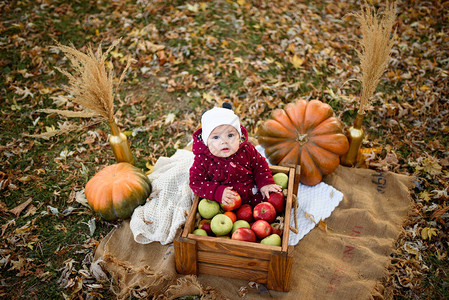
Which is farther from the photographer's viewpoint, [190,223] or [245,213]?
[245,213]

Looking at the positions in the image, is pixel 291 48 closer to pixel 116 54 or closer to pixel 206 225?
pixel 116 54

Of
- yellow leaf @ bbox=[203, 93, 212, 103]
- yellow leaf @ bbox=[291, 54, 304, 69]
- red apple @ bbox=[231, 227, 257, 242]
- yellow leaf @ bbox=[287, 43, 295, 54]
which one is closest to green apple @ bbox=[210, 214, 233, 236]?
red apple @ bbox=[231, 227, 257, 242]

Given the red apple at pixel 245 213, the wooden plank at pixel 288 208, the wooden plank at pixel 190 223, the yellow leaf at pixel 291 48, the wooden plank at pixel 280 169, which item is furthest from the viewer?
the yellow leaf at pixel 291 48

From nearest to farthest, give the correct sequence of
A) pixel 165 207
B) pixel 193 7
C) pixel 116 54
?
pixel 165 207 → pixel 116 54 → pixel 193 7

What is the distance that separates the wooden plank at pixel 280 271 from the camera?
3.15 m

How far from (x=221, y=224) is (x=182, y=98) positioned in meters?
3.30

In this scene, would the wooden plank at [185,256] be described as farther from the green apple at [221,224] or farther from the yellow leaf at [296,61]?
the yellow leaf at [296,61]

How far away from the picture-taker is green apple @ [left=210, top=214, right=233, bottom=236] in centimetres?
348

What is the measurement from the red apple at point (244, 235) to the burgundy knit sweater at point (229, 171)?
517 mm

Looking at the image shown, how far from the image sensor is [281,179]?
4.01 metres

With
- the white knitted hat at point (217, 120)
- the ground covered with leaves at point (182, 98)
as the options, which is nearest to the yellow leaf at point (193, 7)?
the ground covered with leaves at point (182, 98)

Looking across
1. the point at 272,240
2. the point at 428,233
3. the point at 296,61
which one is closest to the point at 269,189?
the point at 272,240

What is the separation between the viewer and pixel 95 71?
407cm

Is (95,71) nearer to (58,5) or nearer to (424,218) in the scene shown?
(424,218)
